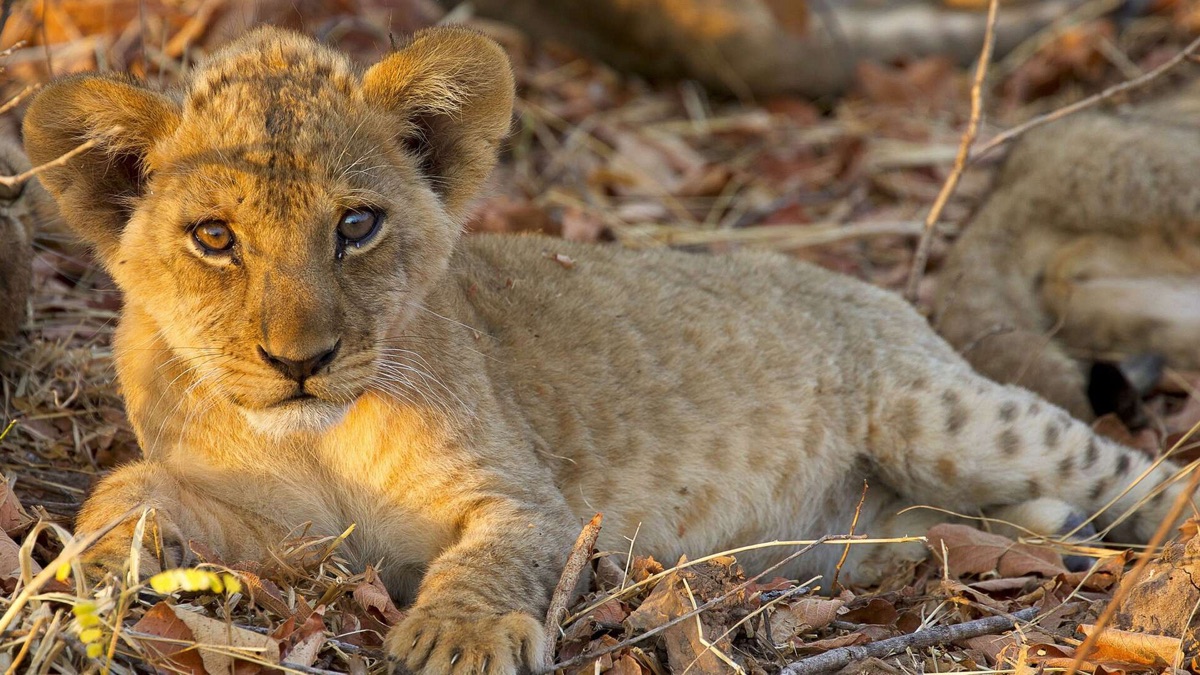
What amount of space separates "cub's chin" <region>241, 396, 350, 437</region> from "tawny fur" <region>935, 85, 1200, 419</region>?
3.91m

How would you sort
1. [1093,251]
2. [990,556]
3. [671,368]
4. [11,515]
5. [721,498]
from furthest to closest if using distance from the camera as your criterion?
[1093,251], [671,368], [721,498], [990,556], [11,515]

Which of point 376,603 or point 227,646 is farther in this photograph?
point 376,603

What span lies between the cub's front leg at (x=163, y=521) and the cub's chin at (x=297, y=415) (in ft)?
1.20

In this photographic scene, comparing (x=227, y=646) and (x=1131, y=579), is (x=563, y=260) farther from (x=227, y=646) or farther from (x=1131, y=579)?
(x=1131, y=579)

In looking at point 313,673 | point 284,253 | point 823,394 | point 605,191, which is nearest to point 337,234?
point 284,253

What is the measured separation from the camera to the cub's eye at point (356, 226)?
3451mm

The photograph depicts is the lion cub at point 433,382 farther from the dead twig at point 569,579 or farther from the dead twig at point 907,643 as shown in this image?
the dead twig at point 907,643

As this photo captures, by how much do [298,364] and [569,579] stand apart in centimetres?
93

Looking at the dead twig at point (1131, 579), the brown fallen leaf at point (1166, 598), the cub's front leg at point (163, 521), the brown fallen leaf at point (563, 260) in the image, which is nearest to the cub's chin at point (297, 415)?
the cub's front leg at point (163, 521)

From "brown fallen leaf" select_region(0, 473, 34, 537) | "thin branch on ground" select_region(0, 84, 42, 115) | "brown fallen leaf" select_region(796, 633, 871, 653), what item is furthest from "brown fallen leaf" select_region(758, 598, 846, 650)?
"thin branch on ground" select_region(0, 84, 42, 115)

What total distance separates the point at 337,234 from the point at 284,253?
19 centimetres

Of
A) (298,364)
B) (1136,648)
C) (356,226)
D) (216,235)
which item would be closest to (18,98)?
(216,235)

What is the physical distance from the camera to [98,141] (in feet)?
11.5

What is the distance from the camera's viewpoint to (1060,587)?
14.3ft
